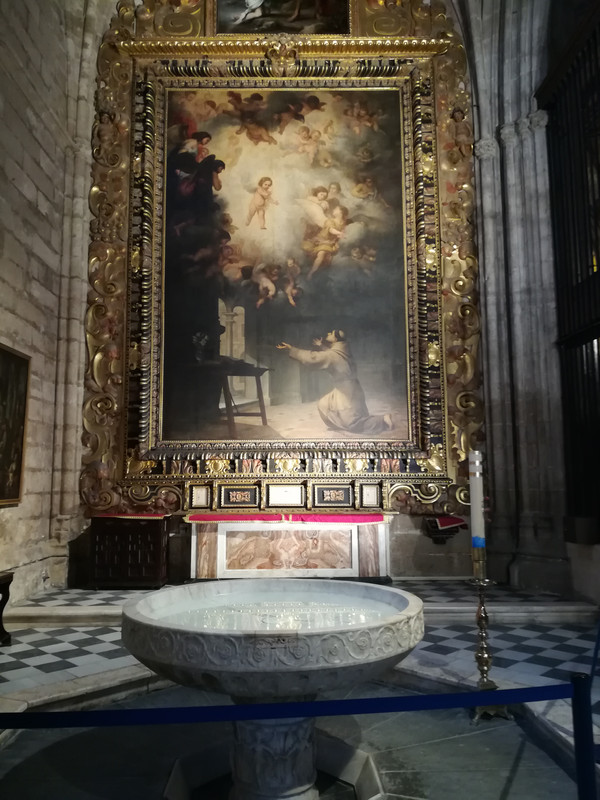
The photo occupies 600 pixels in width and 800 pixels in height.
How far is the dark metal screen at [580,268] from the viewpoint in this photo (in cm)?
657

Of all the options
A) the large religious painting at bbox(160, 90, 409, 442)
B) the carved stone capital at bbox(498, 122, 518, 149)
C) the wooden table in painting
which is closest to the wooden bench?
the large religious painting at bbox(160, 90, 409, 442)

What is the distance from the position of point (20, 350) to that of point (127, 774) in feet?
17.0

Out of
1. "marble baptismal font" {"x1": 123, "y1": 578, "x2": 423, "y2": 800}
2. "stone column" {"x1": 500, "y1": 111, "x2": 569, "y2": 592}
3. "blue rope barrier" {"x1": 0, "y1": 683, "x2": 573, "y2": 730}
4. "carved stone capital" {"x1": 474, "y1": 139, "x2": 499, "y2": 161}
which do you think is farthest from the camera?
"carved stone capital" {"x1": 474, "y1": 139, "x2": 499, "y2": 161}

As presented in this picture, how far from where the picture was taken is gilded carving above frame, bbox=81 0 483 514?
26.1ft

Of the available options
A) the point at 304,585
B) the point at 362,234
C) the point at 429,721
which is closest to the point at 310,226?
the point at 362,234

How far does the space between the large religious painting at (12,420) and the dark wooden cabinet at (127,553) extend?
111cm

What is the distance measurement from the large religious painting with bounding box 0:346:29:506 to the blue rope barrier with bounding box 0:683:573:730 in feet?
16.9

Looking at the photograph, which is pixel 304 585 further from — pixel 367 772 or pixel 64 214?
pixel 64 214

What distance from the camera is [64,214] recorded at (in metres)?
8.19

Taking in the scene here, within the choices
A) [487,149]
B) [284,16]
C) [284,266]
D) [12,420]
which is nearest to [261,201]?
[284,266]

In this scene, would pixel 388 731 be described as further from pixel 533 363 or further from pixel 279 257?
pixel 279 257

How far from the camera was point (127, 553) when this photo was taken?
7230mm

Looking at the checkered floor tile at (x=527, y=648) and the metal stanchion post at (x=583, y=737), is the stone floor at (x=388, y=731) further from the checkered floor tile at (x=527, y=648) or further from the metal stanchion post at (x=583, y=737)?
the metal stanchion post at (x=583, y=737)

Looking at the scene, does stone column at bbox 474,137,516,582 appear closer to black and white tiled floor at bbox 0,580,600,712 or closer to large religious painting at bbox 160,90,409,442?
large religious painting at bbox 160,90,409,442
